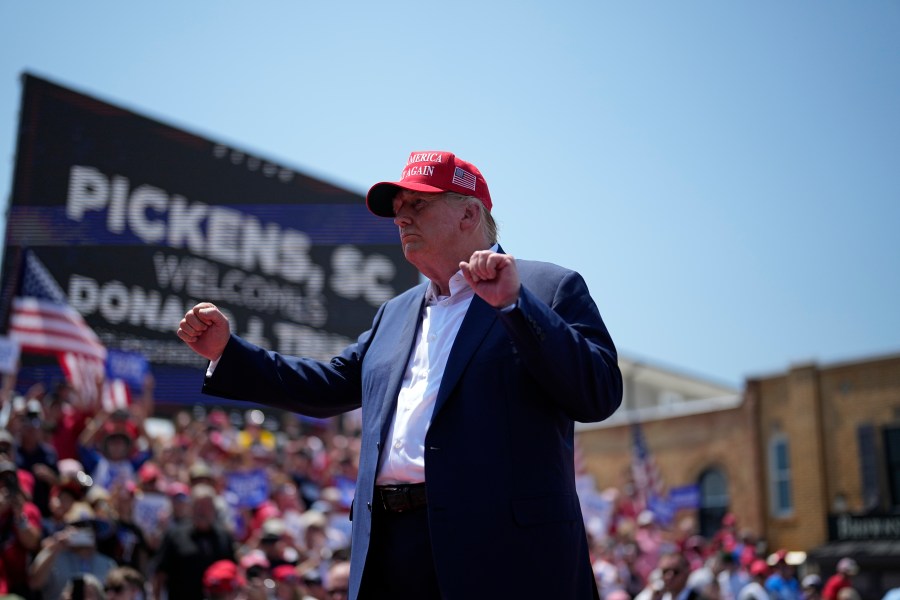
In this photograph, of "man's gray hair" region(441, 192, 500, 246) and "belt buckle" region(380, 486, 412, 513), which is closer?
"belt buckle" region(380, 486, 412, 513)

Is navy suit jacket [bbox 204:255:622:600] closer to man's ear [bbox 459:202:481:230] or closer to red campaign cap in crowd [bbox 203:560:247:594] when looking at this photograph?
man's ear [bbox 459:202:481:230]

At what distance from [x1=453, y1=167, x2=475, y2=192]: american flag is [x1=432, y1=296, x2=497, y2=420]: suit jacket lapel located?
33 centimetres

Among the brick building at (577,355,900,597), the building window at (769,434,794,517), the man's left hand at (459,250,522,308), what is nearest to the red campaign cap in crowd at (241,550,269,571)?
the man's left hand at (459,250,522,308)

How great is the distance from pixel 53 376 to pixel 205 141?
19.6 feet

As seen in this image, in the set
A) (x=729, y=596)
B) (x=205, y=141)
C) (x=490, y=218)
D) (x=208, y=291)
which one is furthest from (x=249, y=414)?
(x=490, y=218)

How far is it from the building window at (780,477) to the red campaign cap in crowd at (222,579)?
81.1 ft

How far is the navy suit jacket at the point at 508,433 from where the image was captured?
2418 mm

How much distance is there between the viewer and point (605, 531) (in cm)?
1625

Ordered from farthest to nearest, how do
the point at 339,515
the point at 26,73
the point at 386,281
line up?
the point at 386,281, the point at 26,73, the point at 339,515

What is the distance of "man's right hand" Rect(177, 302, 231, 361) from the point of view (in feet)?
9.28

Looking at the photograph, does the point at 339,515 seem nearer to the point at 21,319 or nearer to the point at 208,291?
the point at 21,319

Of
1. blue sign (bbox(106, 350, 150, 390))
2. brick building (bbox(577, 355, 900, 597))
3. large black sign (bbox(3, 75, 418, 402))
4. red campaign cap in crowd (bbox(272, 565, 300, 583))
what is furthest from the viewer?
brick building (bbox(577, 355, 900, 597))

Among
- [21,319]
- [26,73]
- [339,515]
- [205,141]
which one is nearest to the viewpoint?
[339,515]

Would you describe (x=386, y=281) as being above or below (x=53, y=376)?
above
